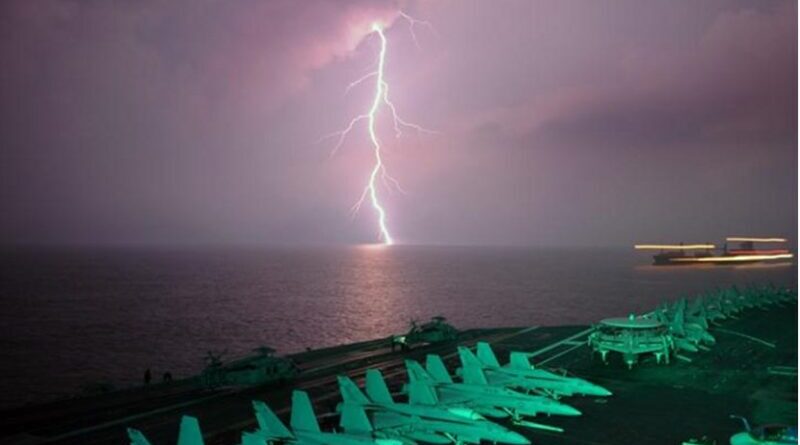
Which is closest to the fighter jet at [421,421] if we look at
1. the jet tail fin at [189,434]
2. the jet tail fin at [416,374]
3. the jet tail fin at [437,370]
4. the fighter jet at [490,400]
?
the fighter jet at [490,400]

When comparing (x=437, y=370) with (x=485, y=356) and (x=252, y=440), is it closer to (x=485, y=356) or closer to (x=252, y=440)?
(x=485, y=356)

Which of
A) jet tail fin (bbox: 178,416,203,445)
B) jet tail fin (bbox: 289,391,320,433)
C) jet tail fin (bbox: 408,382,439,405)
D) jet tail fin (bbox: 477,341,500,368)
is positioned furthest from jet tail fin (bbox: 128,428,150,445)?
jet tail fin (bbox: 477,341,500,368)

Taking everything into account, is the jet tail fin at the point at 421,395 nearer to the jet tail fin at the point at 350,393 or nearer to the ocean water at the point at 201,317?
the jet tail fin at the point at 350,393

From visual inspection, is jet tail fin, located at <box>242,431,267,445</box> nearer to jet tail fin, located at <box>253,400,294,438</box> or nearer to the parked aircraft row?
the parked aircraft row

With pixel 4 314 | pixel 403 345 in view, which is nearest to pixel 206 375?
pixel 403 345

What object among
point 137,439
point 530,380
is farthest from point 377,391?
point 137,439

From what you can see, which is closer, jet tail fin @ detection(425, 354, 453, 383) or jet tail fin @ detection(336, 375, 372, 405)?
jet tail fin @ detection(336, 375, 372, 405)
